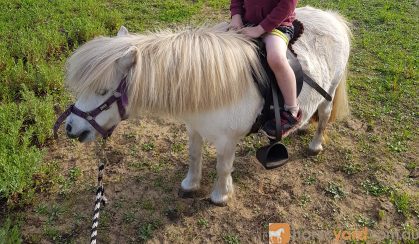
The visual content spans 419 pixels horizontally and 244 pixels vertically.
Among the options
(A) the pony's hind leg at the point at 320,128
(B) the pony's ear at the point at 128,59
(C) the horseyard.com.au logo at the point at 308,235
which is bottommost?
(C) the horseyard.com.au logo at the point at 308,235

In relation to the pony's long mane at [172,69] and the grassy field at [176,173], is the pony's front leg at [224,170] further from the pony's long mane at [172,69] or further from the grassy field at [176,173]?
the pony's long mane at [172,69]

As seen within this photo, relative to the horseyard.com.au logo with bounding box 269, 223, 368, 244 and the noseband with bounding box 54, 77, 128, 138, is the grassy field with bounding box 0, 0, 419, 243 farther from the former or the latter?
the noseband with bounding box 54, 77, 128, 138

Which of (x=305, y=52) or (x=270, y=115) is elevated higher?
(x=305, y=52)

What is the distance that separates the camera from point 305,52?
281cm

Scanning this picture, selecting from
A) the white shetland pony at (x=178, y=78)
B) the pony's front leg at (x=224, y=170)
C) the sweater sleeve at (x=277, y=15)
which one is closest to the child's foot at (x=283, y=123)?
the white shetland pony at (x=178, y=78)

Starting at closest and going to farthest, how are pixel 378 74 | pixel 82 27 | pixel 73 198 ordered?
pixel 73 198 < pixel 378 74 < pixel 82 27

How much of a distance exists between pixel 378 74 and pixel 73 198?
4269 millimetres

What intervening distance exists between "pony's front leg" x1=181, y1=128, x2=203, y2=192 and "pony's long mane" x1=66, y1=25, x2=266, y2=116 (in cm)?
82

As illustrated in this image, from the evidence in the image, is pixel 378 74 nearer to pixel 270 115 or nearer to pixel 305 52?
pixel 305 52

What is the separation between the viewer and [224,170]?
2.90m

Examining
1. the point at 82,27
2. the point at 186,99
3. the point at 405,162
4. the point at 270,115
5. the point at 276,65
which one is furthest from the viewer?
the point at 82,27

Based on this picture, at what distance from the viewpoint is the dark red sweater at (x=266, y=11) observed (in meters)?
2.43

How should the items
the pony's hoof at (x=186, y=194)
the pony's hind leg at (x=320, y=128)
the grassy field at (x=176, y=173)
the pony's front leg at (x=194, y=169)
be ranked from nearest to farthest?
the grassy field at (x=176, y=173) < the pony's front leg at (x=194, y=169) < the pony's hoof at (x=186, y=194) < the pony's hind leg at (x=320, y=128)

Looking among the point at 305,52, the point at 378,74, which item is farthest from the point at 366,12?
the point at 305,52
